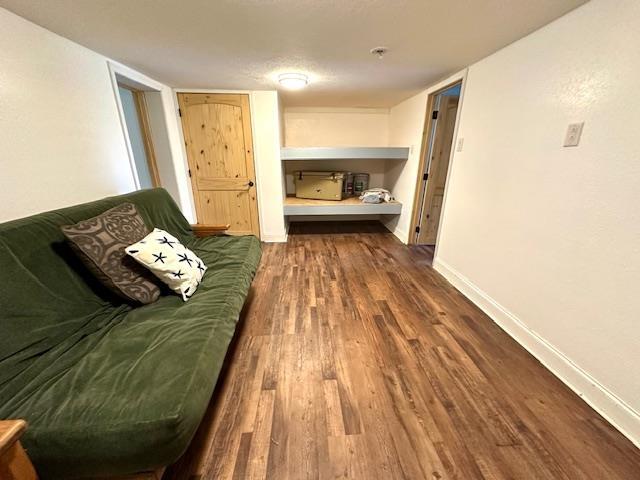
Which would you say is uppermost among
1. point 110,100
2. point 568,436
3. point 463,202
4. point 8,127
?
point 110,100

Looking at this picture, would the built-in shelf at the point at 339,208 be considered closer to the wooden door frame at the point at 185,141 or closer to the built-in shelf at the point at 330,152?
the wooden door frame at the point at 185,141

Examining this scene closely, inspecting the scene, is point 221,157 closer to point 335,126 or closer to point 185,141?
point 185,141

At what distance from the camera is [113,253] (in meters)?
1.27

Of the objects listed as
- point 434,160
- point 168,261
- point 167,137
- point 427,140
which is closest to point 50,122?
point 168,261

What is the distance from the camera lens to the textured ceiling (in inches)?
49.2

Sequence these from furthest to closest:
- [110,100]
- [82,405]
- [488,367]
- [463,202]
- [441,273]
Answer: [441,273], [463,202], [110,100], [488,367], [82,405]

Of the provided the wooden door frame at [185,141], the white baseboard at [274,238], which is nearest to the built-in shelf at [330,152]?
the wooden door frame at [185,141]

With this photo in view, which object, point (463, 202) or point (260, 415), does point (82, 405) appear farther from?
point (463, 202)

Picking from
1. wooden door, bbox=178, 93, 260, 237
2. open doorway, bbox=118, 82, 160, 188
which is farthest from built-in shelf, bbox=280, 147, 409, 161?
open doorway, bbox=118, 82, 160, 188

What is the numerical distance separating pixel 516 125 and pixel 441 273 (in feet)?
4.82

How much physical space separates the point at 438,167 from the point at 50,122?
3466mm

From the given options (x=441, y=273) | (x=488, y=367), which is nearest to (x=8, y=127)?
(x=488, y=367)

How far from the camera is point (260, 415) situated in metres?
1.22

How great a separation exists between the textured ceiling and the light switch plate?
58 centimetres
